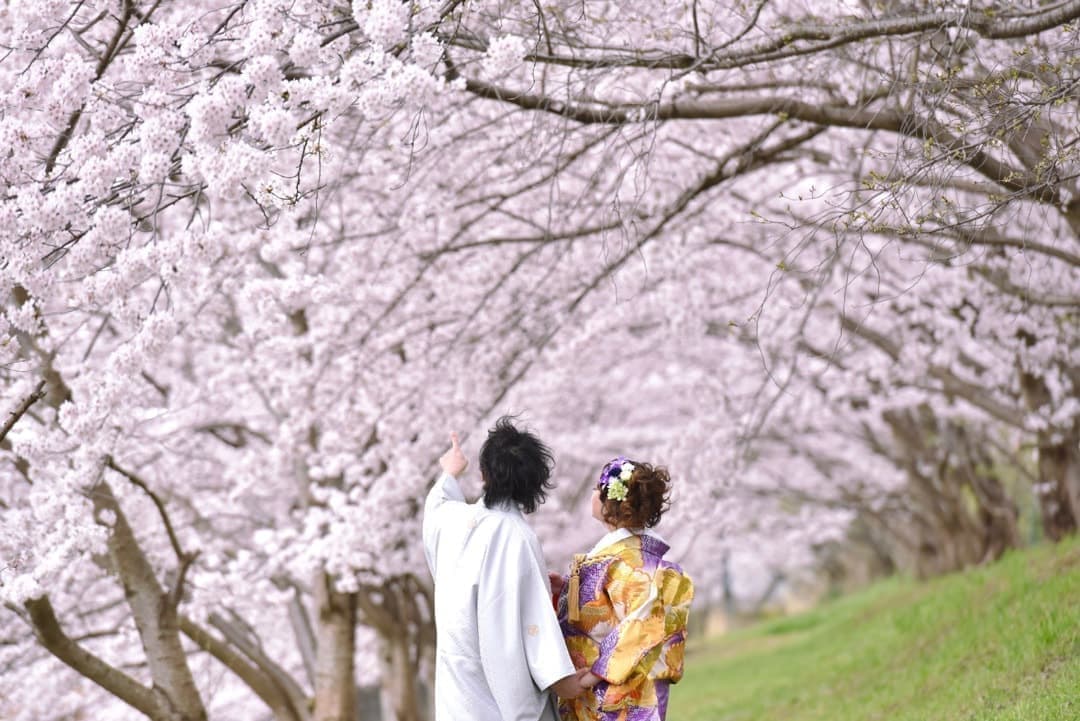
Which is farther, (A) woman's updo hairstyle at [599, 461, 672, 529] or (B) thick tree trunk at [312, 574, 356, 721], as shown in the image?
(B) thick tree trunk at [312, 574, 356, 721]

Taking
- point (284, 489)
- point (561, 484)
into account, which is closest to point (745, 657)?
point (561, 484)

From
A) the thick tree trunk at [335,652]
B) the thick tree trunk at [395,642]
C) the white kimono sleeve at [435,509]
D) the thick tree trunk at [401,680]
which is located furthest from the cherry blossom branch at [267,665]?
the white kimono sleeve at [435,509]

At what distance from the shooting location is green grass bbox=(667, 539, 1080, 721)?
604 centimetres

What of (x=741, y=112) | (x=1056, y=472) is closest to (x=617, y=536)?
(x=741, y=112)

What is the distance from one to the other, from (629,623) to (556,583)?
317 millimetres

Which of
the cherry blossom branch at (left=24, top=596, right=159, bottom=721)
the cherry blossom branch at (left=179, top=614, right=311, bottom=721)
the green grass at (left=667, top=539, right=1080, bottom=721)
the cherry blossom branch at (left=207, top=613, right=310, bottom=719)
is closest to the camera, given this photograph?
the cherry blossom branch at (left=24, top=596, right=159, bottom=721)

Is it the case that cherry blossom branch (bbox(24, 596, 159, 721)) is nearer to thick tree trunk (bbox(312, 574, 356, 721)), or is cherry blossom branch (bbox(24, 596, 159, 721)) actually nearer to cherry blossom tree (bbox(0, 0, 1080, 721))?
cherry blossom tree (bbox(0, 0, 1080, 721))

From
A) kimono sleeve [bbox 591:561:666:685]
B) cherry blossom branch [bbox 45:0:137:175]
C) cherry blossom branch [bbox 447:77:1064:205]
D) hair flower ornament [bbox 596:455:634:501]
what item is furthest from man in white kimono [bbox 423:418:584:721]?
cherry blossom branch [bbox 447:77:1064:205]

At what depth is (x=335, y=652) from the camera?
28.9 ft

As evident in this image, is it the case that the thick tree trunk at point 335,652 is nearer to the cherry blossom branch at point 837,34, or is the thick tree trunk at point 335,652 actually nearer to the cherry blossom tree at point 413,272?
the cherry blossom tree at point 413,272

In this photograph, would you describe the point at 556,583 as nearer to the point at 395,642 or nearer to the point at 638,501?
the point at 638,501

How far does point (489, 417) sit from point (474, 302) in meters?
0.77

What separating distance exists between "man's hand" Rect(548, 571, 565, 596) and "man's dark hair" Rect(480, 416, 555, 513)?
331 mm

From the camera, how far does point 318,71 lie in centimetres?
468
